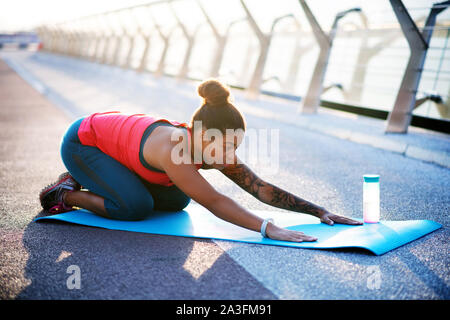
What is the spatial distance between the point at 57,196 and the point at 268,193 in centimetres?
152

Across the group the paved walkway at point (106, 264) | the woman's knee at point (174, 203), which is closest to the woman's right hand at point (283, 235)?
the paved walkway at point (106, 264)

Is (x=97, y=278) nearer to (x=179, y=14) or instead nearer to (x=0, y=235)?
(x=0, y=235)

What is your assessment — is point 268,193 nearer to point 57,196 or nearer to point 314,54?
point 57,196

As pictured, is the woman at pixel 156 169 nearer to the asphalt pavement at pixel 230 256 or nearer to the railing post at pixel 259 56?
the asphalt pavement at pixel 230 256

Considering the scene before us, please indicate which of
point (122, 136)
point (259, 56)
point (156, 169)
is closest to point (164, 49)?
point (259, 56)

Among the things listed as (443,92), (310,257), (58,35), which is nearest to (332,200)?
(310,257)

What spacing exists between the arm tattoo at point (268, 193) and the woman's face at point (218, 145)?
461 mm

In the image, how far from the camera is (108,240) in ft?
8.08

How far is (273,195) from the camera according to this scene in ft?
9.45

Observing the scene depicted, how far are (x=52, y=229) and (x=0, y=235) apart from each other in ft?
0.97

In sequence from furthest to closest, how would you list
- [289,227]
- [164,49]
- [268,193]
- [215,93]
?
[164,49]
[268,193]
[289,227]
[215,93]

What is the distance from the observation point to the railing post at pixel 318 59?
27.1ft

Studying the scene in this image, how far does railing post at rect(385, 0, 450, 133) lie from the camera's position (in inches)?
249

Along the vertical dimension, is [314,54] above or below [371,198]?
above
